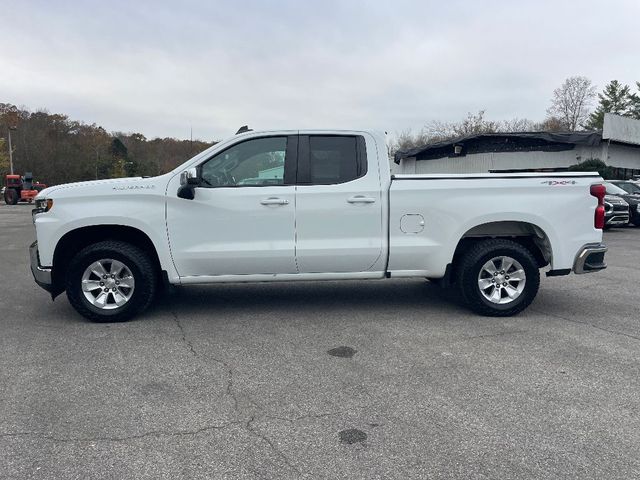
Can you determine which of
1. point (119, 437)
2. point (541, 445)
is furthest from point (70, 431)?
point (541, 445)

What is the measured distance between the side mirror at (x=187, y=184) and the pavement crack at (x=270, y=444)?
273 centimetres

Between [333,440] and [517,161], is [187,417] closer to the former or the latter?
[333,440]

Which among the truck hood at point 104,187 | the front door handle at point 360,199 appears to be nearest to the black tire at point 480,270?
Result: the front door handle at point 360,199

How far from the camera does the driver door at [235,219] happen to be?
5.37 meters

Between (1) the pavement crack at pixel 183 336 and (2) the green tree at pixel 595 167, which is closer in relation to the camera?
(1) the pavement crack at pixel 183 336

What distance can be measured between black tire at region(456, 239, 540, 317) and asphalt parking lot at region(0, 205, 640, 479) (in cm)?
17

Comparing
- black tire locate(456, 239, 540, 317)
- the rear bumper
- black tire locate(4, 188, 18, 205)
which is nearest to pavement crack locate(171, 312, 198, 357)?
black tire locate(456, 239, 540, 317)

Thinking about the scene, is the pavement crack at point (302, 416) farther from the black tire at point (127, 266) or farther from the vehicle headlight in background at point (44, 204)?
the vehicle headlight in background at point (44, 204)

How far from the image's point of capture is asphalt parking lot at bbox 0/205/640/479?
284 centimetres

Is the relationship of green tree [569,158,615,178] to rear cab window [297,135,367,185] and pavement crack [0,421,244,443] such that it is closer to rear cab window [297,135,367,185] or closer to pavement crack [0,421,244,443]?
rear cab window [297,135,367,185]

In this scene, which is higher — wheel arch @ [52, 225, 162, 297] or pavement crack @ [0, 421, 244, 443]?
wheel arch @ [52, 225, 162, 297]

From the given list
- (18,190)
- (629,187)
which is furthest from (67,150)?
(629,187)

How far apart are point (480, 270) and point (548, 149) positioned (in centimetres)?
2214

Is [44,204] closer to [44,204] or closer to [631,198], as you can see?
[44,204]
